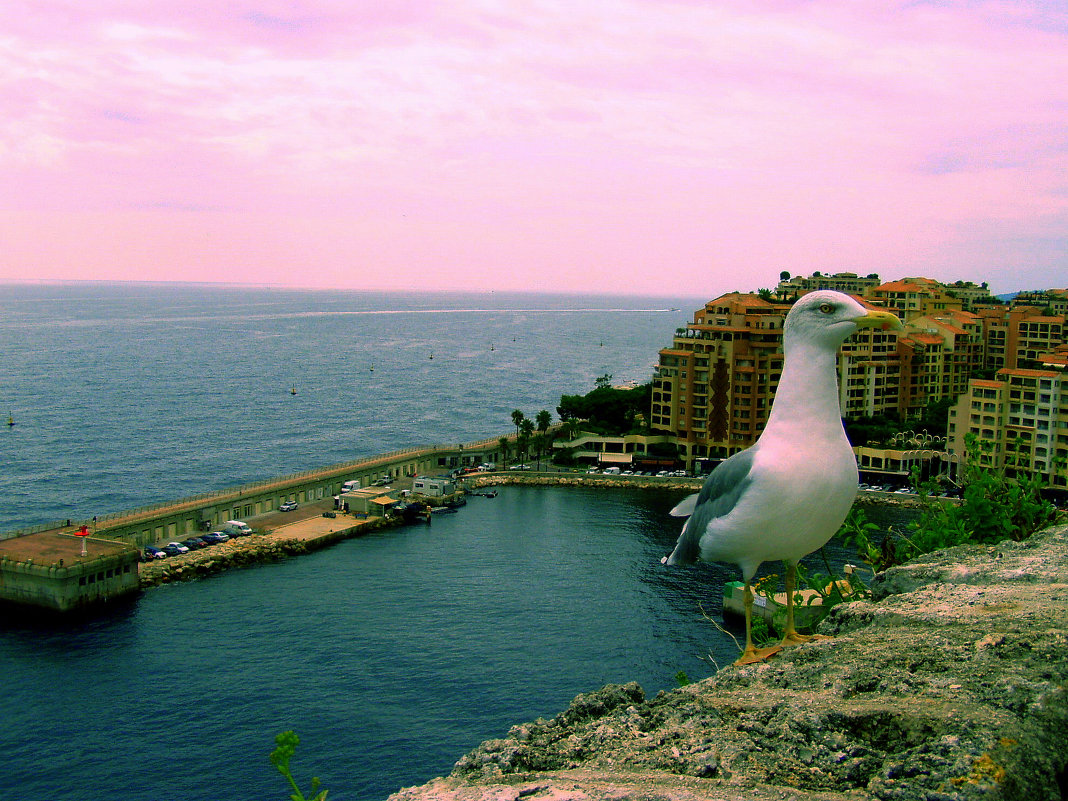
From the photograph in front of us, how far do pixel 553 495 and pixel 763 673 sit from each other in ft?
126

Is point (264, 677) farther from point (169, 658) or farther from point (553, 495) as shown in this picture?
point (553, 495)

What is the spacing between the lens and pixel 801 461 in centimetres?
371

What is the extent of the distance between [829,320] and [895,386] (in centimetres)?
4918

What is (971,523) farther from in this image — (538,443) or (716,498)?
(538,443)

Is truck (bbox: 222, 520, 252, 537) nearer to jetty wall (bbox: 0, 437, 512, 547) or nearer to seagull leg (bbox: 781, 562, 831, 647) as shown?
jetty wall (bbox: 0, 437, 512, 547)

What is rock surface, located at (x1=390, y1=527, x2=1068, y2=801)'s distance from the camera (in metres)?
2.15

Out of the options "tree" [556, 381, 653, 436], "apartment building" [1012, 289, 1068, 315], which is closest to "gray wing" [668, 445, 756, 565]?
"tree" [556, 381, 653, 436]

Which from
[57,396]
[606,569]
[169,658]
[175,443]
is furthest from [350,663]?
[57,396]

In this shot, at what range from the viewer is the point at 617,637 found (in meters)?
22.7

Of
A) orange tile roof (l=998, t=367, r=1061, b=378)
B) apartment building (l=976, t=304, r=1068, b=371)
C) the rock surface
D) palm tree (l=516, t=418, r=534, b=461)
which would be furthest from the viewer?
apartment building (l=976, t=304, r=1068, b=371)

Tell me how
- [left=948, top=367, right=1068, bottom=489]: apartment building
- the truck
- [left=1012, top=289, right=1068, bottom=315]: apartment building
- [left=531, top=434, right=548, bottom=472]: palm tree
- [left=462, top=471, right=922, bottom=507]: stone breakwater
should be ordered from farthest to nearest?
[left=1012, top=289, right=1068, bottom=315]: apartment building
[left=531, top=434, right=548, bottom=472]: palm tree
[left=462, top=471, right=922, bottom=507]: stone breakwater
[left=948, top=367, right=1068, bottom=489]: apartment building
the truck

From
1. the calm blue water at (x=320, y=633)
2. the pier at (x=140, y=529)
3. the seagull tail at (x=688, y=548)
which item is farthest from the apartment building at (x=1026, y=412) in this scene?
the seagull tail at (x=688, y=548)

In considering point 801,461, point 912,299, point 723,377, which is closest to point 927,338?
point 912,299

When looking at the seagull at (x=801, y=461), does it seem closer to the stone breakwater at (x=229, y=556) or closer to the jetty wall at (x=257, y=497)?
the stone breakwater at (x=229, y=556)
